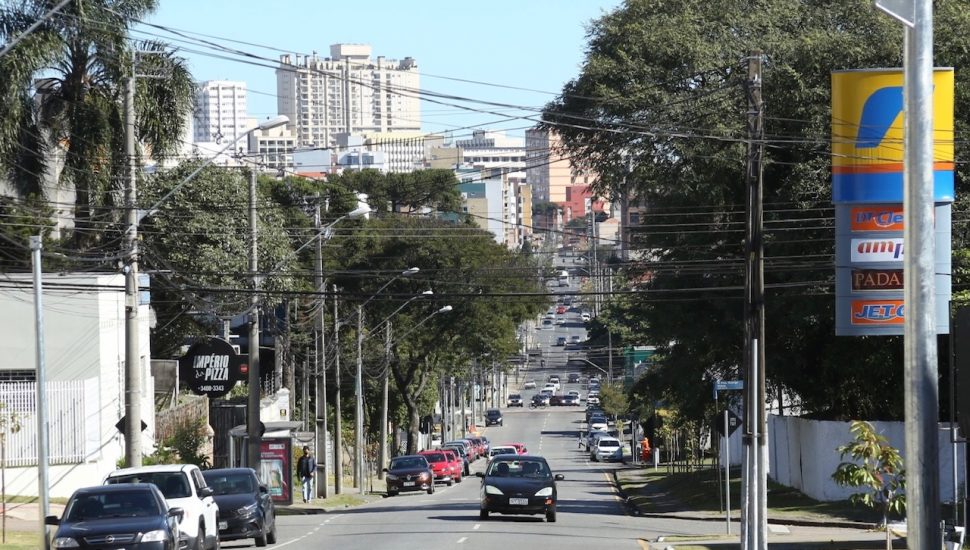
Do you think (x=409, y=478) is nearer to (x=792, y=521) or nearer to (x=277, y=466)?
(x=277, y=466)

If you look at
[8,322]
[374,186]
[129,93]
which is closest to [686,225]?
[129,93]

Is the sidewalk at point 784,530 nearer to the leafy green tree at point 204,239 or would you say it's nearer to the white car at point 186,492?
the white car at point 186,492

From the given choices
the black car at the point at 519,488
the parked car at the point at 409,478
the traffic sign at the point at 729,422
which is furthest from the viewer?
the parked car at the point at 409,478

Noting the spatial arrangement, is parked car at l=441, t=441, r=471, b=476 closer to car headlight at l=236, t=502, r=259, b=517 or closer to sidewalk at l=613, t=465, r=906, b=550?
sidewalk at l=613, t=465, r=906, b=550

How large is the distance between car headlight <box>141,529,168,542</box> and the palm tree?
21.5m

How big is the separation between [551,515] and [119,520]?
13.7 m

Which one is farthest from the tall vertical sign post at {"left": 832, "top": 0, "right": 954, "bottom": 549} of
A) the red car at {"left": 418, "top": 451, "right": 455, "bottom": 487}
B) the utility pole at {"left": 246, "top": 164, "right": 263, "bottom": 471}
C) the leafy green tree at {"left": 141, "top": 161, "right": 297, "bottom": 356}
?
the red car at {"left": 418, "top": 451, "right": 455, "bottom": 487}

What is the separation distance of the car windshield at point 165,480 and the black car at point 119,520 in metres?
1.52

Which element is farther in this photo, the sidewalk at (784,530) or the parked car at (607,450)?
the parked car at (607,450)

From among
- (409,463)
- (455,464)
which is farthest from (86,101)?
(455,464)

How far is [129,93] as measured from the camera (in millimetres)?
28828

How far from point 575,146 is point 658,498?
525 inches

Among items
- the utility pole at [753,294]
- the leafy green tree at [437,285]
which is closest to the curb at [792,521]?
the utility pole at [753,294]

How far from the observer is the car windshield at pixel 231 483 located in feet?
86.6
